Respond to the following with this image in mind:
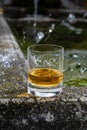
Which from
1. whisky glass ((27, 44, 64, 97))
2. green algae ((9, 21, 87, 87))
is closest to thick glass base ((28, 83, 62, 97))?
whisky glass ((27, 44, 64, 97))

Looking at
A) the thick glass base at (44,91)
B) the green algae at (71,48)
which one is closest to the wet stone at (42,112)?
the thick glass base at (44,91)

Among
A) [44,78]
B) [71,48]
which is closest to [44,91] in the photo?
[44,78]

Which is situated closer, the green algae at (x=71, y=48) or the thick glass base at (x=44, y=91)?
the thick glass base at (x=44, y=91)

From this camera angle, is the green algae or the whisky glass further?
the green algae

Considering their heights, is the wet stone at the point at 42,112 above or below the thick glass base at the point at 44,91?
below

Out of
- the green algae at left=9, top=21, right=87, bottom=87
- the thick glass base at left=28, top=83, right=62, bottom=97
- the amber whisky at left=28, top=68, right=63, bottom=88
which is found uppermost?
the amber whisky at left=28, top=68, right=63, bottom=88

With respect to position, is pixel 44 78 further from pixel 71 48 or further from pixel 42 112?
pixel 71 48

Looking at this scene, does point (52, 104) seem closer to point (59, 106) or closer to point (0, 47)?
point (59, 106)

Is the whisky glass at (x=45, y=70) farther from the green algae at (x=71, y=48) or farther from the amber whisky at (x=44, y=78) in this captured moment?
the green algae at (x=71, y=48)

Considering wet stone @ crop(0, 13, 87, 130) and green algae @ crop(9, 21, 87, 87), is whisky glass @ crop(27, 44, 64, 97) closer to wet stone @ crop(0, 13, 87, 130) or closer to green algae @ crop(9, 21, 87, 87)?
wet stone @ crop(0, 13, 87, 130)
